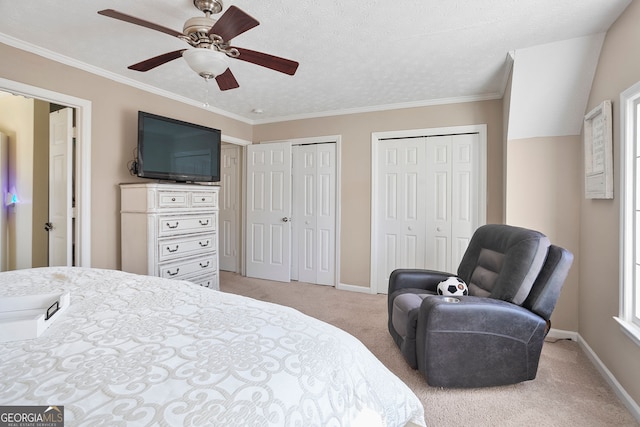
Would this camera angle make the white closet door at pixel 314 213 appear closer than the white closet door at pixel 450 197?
No

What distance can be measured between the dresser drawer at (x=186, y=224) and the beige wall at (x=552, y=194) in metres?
3.11

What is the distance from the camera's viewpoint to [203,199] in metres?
3.43

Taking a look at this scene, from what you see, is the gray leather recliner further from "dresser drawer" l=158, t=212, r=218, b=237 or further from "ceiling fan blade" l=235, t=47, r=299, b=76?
"dresser drawer" l=158, t=212, r=218, b=237

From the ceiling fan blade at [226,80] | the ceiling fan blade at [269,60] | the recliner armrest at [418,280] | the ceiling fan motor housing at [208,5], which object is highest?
the ceiling fan motor housing at [208,5]

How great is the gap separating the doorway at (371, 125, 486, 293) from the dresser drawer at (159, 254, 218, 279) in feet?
6.70

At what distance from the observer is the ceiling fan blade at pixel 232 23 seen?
4.77 ft

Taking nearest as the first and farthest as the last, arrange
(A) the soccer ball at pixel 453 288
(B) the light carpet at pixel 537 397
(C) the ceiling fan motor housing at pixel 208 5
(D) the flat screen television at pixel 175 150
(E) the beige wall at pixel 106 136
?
1. (B) the light carpet at pixel 537 397
2. (C) the ceiling fan motor housing at pixel 208 5
3. (A) the soccer ball at pixel 453 288
4. (E) the beige wall at pixel 106 136
5. (D) the flat screen television at pixel 175 150

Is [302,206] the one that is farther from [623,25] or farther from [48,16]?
[623,25]

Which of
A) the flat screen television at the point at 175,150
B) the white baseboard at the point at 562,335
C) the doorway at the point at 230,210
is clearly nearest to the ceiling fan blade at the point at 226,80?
the flat screen television at the point at 175,150

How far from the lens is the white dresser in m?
2.89

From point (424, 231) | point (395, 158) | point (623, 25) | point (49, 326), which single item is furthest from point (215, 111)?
point (623, 25)

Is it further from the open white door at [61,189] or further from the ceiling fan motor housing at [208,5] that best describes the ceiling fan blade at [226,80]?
the open white door at [61,189]

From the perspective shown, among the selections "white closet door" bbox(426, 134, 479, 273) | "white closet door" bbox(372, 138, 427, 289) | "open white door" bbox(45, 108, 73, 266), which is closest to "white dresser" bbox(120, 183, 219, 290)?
"open white door" bbox(45, 108, 73, 266)

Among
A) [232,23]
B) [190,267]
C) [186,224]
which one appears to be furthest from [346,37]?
[190,267]
